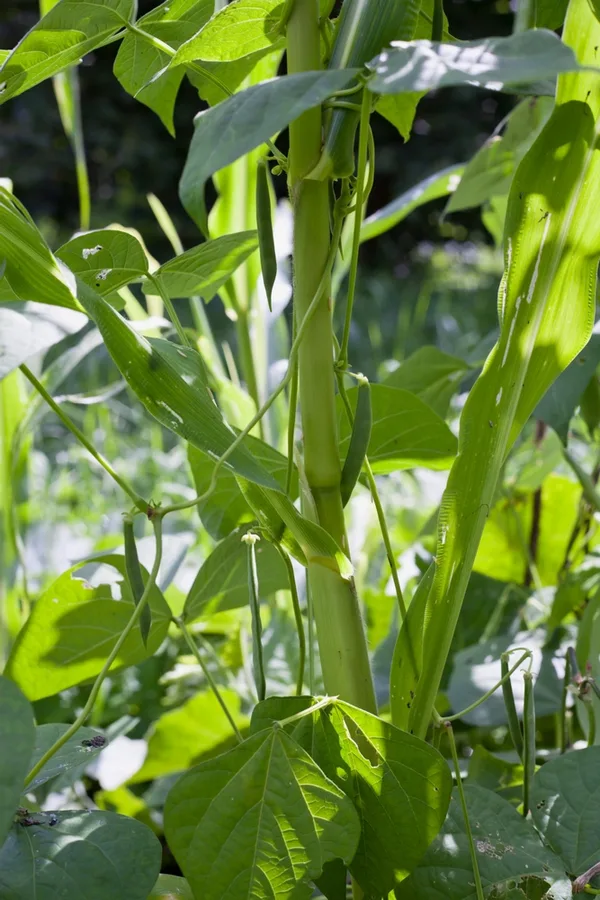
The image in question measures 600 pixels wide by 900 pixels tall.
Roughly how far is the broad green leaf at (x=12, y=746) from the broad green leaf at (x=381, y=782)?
0.14 meters

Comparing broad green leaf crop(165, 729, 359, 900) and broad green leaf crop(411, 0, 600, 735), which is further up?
broad green leaf crop(411, 0, 600, 735)

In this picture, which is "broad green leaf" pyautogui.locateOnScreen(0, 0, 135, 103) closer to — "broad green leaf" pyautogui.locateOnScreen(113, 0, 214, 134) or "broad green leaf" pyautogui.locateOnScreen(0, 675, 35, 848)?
"broad green leaf" pyautogui.locateOnScreen(113, 0, 214, 134)

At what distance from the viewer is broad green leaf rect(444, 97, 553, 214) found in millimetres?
664

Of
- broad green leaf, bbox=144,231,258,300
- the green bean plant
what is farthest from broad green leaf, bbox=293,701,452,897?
broad green leaf, bbox=144,231,258,300

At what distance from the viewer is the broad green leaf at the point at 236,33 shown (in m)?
0.35

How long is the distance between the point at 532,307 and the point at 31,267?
0.20 metres

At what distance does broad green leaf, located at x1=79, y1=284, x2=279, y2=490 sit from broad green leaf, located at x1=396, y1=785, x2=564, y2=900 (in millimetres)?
192

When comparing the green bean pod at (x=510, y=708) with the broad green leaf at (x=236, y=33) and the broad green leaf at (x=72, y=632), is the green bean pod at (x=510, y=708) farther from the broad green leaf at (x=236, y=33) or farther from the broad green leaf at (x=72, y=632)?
the broad green leaf at (x=236, y=33)

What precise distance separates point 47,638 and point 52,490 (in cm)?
116

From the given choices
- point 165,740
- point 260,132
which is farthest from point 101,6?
point 165,740

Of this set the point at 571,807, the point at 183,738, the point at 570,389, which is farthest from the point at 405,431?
the point at 183,738

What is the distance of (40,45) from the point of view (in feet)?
1.25

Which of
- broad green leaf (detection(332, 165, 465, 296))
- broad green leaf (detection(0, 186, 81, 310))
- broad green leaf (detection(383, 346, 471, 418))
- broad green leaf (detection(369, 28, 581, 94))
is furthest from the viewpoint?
broad green leaf (detection(332, 165, 465, 296))

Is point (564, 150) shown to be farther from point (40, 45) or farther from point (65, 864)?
point (65, 864)
